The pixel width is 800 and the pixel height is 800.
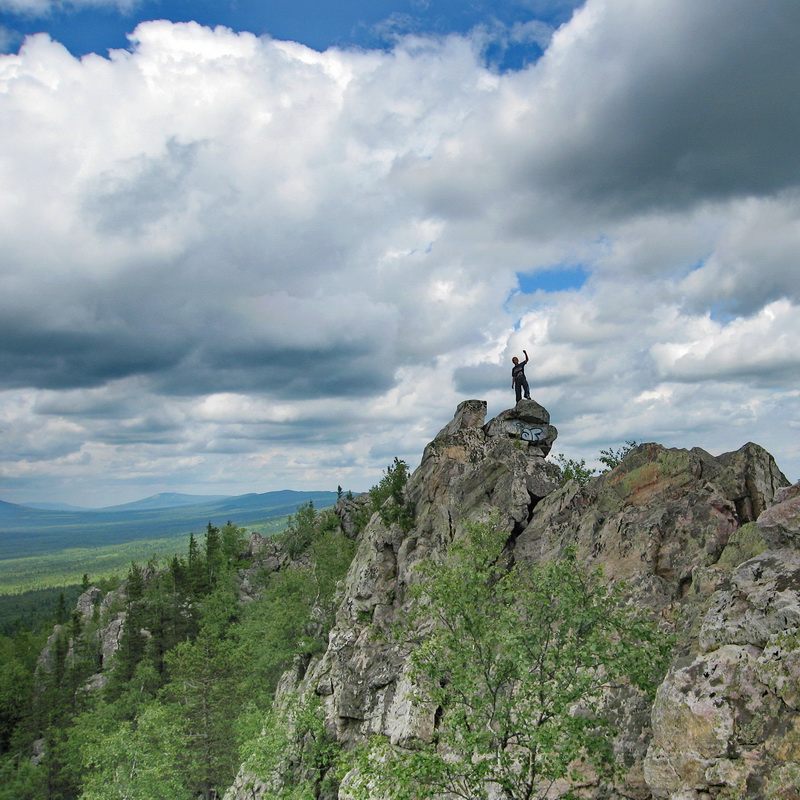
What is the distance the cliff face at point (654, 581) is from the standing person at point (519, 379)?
1.66 meters

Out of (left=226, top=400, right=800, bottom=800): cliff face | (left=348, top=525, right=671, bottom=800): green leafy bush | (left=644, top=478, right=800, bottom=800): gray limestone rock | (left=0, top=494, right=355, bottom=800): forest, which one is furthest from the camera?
(left=0, top=494, right=355, bottom=800): forest

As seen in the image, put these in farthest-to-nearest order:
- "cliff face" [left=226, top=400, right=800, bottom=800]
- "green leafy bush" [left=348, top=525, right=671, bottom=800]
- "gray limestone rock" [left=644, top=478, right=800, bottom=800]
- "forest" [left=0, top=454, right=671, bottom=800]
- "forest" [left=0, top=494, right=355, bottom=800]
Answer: "forest" [left=0, top=494, right=355, bottom=800] → "forest" [left=0, top=454, right=671, bottom=800] → "green leafy bush" [left=348, top=525, right=671, bottom=800] → "cliff face" [left=226, top=400, right=800, bottom=800] → "gray limestone rock" [left=644, top=478, right=800, bottom=800]

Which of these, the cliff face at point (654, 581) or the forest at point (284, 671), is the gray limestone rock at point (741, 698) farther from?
the forest at point (284, 671)

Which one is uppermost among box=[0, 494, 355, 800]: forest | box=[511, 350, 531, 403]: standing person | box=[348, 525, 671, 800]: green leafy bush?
box=[511, 350, 531, 403]: standing person

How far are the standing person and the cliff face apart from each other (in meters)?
1.66

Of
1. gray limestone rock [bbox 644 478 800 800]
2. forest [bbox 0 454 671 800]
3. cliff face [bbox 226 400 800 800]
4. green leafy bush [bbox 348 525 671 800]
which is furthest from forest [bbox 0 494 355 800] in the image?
gray limestone rock [bbox 644 478 800 800]

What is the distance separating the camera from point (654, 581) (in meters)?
24.9

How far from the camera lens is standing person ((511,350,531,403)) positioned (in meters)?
57.0

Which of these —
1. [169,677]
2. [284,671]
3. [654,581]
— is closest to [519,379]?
[654,581]

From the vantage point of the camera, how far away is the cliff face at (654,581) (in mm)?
13500

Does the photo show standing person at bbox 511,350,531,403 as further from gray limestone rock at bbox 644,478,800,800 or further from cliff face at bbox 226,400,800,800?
gray limestone rock at bbox 644,478,800,800

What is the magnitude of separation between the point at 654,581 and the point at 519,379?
35050 millimetres

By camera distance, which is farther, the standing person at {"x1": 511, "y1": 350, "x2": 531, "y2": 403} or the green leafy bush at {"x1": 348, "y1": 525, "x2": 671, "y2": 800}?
the standing person at {"x1": 511, "y1": 350, "x2": 531, "y2": 403}

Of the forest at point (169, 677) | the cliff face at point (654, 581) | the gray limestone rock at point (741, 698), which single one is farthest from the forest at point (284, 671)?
the gray limestone rock at point (741, 698)
